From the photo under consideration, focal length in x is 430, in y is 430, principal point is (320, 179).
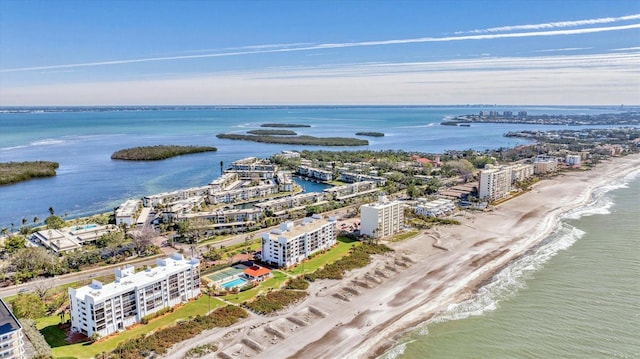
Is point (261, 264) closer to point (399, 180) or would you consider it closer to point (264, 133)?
point (399, 180)

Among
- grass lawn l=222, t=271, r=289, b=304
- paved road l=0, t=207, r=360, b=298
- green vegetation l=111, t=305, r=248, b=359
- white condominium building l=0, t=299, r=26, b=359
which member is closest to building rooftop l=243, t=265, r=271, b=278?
grass lawn l=222, t=271, r=289, b=304

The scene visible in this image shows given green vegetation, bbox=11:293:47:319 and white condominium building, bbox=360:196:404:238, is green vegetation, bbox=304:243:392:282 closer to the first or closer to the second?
white condominium building, bbox=360:196:404:238

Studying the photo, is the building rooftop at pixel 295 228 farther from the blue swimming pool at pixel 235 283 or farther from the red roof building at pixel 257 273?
the blue swimming pool at pixel 235 283

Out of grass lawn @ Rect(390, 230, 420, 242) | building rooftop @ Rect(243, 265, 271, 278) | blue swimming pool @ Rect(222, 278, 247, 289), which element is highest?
building rooftop @ Rect(243, 265, 271, 278)

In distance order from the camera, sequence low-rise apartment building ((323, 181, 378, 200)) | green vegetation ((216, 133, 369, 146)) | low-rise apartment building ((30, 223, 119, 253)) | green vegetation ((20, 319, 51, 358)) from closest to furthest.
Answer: green vegetation ((20, 319, 51, 358)) < low-rise apartment building ((30, 223, 119, 253)) < low-rise apartment building ((323, 181, 378, 200)) < green vegetation ((216, 133, 369, 146))

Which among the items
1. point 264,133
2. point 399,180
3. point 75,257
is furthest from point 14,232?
point 264,133
